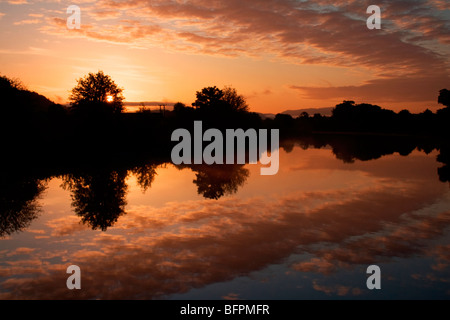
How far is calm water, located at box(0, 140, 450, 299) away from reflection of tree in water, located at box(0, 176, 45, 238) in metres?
0.12

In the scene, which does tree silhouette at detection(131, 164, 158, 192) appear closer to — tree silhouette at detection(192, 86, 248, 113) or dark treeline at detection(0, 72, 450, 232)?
dark treeline at detection(0, 72, 450, 232)

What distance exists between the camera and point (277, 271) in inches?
385

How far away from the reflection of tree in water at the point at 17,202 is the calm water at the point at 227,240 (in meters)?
0.12

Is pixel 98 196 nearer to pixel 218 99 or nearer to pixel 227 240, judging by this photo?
pixel 227 240

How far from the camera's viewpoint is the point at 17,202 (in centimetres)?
1905

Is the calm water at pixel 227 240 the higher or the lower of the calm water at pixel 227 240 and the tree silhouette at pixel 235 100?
the lower

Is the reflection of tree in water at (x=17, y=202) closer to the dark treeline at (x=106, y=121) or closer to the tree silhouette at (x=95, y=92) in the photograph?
the dark treeline at (x=106, y=121)

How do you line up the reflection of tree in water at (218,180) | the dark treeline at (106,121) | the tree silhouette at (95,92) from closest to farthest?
the reflection of tree in water at (218,180), the dark treeline at (106,121), the tree silhouette at (95,92)

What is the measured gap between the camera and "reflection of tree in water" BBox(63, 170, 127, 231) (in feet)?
51.6

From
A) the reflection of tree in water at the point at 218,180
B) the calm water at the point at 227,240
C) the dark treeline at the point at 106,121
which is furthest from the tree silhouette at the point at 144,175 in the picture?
the dark treeline at the point at 106,121

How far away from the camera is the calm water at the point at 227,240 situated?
28.9 feet

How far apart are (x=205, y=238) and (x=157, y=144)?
169 feet
